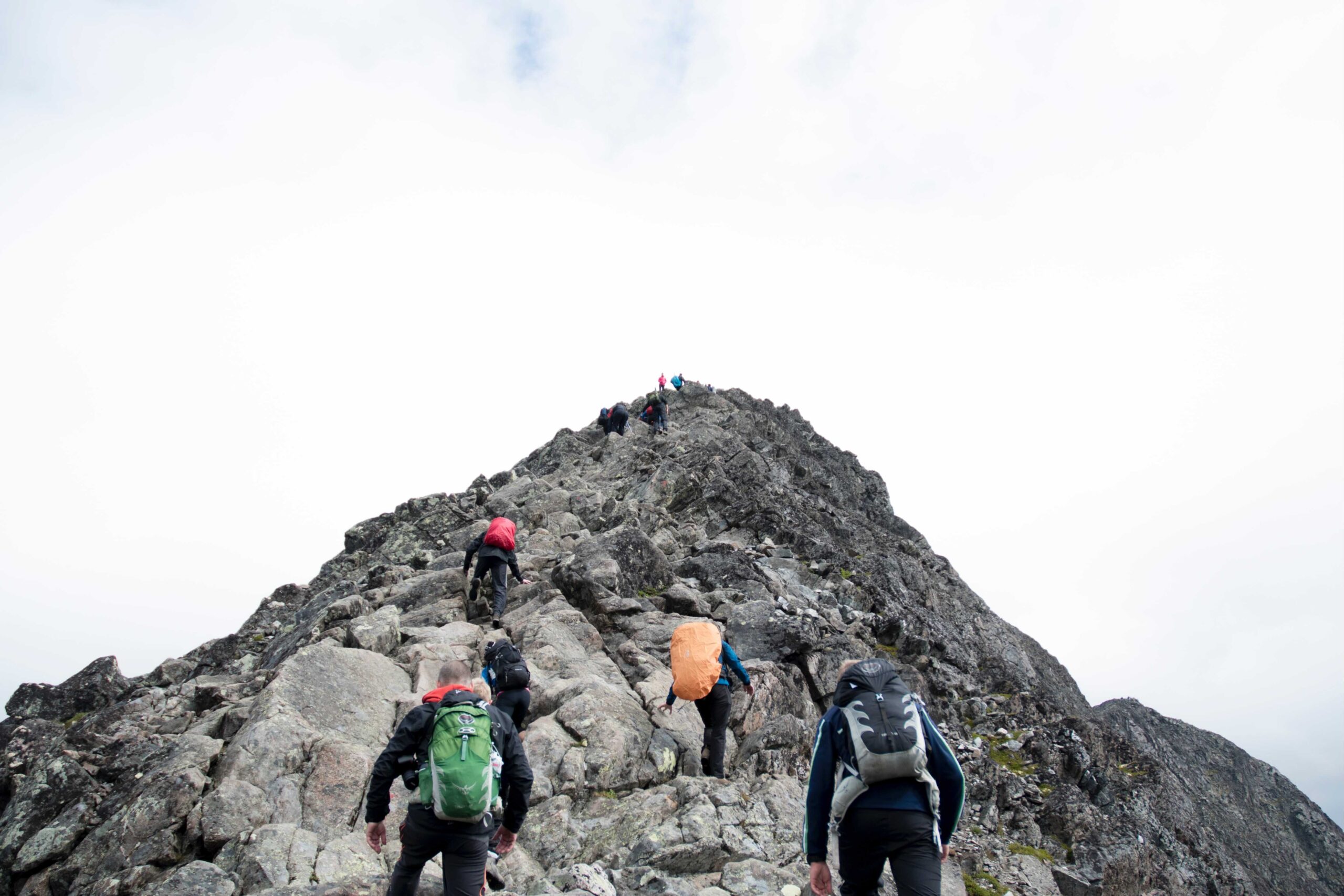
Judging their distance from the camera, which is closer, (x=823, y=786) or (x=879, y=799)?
(x=879, y=799)

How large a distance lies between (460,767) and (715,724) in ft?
20.8

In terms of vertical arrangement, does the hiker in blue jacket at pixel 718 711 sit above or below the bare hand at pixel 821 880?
above

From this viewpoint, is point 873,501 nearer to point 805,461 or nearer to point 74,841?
point 805,461

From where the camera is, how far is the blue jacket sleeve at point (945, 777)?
6.64 metres

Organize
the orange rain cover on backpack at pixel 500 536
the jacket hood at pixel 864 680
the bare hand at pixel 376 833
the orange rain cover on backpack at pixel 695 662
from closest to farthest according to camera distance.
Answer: the jacket hood at pixel 864 680 < the bare hand at pixel 376 833 < the orange rain cover on backpack at pixel 695 662 < the orange rain cover on backpack at pixel 500 536

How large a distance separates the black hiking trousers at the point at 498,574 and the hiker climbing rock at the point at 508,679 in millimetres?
6109

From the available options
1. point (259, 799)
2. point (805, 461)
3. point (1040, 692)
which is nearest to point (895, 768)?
point (259, 799)

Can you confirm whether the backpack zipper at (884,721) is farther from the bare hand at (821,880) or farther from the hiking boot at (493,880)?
the hiking boot at (493,880)

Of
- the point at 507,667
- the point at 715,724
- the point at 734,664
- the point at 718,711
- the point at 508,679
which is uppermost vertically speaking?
the point at 734,664

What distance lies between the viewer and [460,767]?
699 centimetres

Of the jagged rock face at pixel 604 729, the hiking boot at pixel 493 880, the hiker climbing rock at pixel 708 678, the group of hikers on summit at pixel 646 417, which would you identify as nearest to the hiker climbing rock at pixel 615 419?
the group of hikers on summit at pixel 646 417

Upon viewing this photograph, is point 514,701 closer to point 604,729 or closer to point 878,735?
point 604,729

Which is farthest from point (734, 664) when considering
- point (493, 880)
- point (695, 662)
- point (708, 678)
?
point (493, 880)

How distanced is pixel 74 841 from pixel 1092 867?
15836mm
